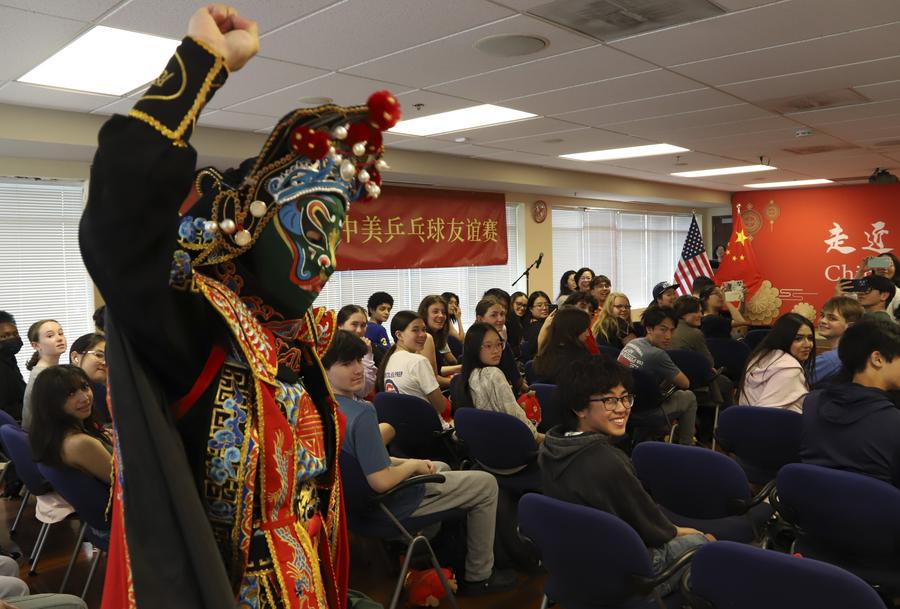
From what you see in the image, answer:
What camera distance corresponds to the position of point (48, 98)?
4238 mm

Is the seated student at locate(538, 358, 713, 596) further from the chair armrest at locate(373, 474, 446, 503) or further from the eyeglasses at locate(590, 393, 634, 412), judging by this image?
the chair armrest at locate(373, 474, 446, 503)

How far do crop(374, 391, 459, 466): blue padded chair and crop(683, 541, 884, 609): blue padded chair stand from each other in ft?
7.28

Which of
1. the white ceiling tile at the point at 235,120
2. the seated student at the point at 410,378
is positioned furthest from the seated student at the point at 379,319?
the white ceiling tile at the point at 235,120

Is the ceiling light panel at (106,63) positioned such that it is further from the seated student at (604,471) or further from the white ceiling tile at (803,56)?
the white ceiling tile at (803,56)

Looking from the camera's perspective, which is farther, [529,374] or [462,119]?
[529,374]

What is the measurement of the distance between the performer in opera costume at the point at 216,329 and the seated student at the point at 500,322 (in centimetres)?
357

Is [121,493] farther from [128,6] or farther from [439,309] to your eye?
[439,309]

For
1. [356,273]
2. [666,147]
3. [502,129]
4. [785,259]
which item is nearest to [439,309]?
[502,129]

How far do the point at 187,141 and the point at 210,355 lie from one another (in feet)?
0.94

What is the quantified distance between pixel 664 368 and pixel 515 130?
2.41m

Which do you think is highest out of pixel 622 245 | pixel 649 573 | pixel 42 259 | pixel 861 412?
pixel 622 245

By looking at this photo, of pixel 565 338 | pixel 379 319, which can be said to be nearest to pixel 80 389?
pixel 565 338

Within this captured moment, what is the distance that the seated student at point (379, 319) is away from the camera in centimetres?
623

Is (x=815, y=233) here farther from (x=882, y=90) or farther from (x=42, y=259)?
(x=42, y=259)
